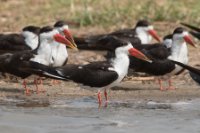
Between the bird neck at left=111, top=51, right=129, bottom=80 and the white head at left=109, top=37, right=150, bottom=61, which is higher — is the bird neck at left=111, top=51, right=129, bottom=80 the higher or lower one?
the lower one

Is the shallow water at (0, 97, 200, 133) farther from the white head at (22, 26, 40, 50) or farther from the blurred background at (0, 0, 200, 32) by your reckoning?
the blurred background at (0, 0, 200, 32)

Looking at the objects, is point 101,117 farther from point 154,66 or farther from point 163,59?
point 163,59

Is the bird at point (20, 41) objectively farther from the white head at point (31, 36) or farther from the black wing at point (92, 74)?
the black wing at point (92, 74)

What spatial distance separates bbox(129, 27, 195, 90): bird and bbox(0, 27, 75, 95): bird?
1146mm

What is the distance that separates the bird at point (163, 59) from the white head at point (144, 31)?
166 cm

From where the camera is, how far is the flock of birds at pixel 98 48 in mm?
10414

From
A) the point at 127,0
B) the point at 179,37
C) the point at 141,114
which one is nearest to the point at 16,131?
the point at 141,114

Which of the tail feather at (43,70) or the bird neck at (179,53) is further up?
the bird neck at (179,53)

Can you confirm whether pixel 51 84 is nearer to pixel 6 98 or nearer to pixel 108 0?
pixel 6 98

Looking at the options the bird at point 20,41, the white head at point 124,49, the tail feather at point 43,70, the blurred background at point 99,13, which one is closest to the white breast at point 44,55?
the tail feather at point 43,70

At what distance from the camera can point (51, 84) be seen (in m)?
12.0

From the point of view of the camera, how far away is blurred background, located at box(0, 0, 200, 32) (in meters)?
15.3

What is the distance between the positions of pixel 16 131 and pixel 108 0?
816 centimetres

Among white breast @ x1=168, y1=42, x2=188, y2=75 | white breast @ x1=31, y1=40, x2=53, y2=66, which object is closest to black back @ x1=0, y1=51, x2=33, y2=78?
white breast @ x1=31, y1=40, x2=53, y2=66
